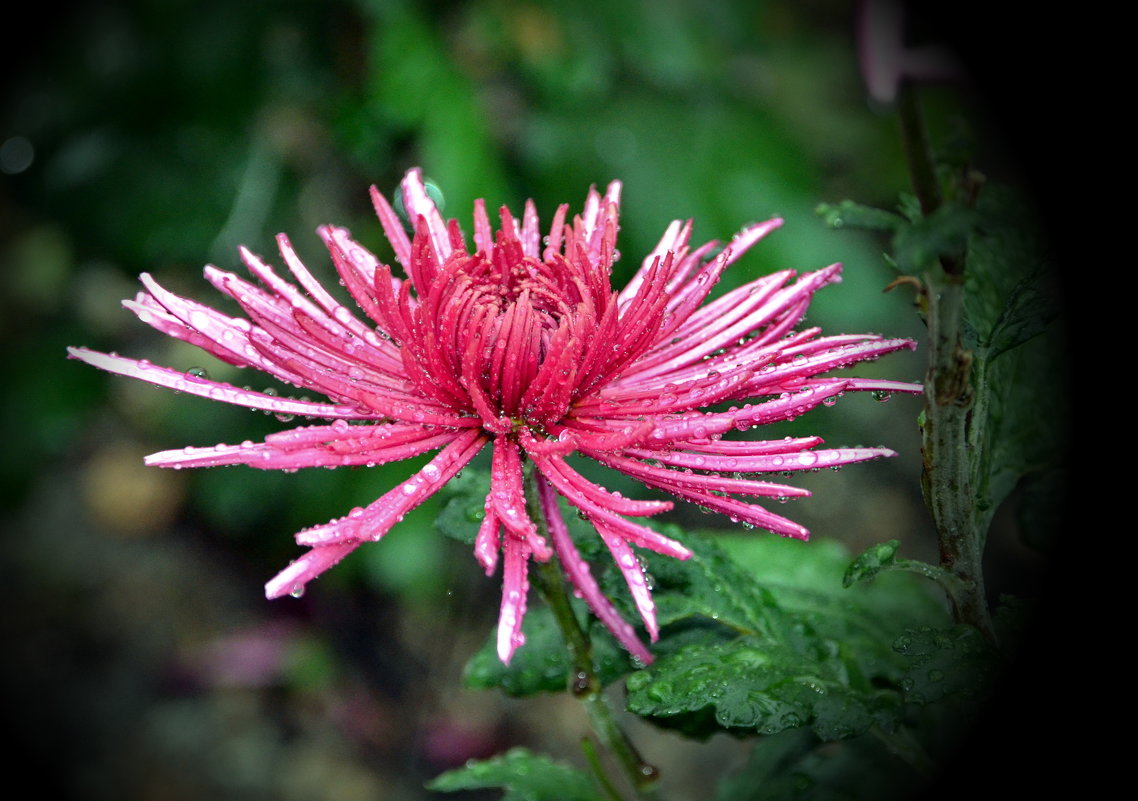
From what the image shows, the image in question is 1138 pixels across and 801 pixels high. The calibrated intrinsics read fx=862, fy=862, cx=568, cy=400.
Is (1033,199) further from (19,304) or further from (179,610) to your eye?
(19,304)

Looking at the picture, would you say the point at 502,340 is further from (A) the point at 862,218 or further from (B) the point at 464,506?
(A) the point at 862,218

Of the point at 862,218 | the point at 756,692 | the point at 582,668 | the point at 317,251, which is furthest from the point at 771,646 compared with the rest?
the point at 317,251

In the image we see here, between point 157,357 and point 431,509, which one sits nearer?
point 431,509

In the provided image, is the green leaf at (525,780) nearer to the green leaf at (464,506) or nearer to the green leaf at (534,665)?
the green leaf at (534,665)

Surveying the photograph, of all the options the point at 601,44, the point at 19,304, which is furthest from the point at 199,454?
the point at 19,304

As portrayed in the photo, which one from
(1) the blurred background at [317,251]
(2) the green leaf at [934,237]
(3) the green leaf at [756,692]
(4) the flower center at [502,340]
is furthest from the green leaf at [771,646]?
(1) the blurred background at [317,251]
